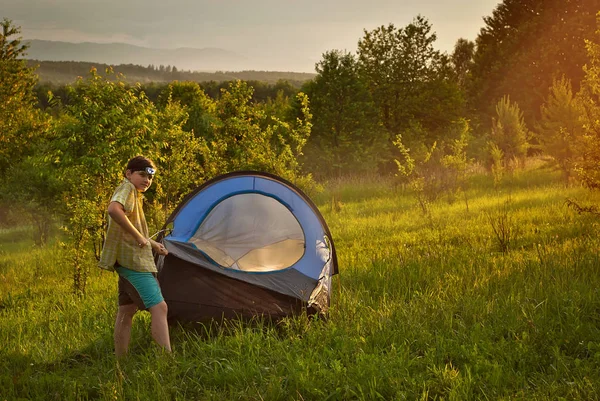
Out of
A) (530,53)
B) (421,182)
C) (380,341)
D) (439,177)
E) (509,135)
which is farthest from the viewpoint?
(530,53)

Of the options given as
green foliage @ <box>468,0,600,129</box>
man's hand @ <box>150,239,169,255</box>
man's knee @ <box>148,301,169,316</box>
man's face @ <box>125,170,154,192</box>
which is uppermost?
green foliage @ <box>468,0,600,129</box>

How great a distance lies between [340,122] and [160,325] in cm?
Result: 2146

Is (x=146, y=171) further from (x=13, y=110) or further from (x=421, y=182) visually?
(x=13, y=110)

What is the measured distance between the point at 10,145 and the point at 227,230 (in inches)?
682

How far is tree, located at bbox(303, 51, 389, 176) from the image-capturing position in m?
25.0

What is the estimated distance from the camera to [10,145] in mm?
20703

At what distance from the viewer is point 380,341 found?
4.85 m

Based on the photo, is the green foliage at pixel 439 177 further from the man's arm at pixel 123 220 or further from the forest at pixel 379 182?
the man's arm at pixel 123 220

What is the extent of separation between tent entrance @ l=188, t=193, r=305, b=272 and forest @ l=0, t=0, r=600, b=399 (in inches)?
38.5

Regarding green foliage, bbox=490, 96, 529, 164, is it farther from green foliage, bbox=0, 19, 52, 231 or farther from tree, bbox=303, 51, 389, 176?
green foliage, bbox=0, 19, 52, 231

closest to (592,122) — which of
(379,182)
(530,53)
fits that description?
(379,182)

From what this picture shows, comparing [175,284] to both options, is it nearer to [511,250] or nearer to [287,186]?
[287,186]

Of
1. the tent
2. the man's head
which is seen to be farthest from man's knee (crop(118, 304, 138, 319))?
the man's head

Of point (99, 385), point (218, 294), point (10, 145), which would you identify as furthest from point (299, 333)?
point (10, 145)
